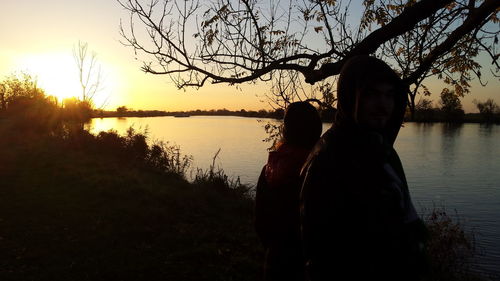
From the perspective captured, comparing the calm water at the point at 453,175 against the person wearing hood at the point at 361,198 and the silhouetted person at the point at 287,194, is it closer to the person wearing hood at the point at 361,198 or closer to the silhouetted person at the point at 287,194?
the silhouetted person at the point at 287,194

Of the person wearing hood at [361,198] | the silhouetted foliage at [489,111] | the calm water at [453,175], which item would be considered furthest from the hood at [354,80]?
the silhouetted foliage at [489,111]

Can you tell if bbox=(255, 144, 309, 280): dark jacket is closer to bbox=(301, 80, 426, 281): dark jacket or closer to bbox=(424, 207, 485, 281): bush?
bbox=(301, 80, 426, 281): dark jacket

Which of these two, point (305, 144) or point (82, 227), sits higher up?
point (305, 144)

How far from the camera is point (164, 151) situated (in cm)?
2000

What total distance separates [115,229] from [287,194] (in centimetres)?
537

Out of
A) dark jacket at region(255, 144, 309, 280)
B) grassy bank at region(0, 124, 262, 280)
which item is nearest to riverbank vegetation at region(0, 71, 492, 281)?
grassy bank at region(0, 124, 262, 280)

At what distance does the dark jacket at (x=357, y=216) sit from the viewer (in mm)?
1742

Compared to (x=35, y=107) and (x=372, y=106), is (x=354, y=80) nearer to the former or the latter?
(x=372, y=106)

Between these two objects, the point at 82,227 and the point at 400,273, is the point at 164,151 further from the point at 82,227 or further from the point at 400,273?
the point at 400,273

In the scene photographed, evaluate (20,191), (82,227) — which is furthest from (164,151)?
(82,227)

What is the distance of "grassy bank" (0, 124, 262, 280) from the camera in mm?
5570

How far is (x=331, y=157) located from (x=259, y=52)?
4871 mm

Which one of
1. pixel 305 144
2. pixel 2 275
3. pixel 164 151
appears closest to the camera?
pixel 305 144

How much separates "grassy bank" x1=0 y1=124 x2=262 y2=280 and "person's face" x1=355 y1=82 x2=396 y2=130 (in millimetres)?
4187
